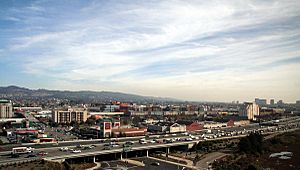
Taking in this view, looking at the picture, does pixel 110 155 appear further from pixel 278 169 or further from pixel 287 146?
pixel 287 146

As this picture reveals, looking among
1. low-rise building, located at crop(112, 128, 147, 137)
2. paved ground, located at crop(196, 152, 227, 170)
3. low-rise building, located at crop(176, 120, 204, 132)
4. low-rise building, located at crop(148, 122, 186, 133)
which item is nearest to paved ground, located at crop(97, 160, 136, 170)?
paved ground, located at crop(196, 152, 227, 170)

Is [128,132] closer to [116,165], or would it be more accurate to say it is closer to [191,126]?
[191,126]

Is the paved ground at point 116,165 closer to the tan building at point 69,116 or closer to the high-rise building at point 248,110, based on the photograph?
the tan building at point 69,116

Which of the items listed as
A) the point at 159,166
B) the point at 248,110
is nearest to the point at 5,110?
the point at 159,166

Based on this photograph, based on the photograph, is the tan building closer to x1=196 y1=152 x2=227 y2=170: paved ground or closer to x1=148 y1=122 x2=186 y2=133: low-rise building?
x1=148 y1=122 x2=186 y2=133: low-rise building

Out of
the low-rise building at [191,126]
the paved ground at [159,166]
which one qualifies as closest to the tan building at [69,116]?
the low-rise building at [191,126]

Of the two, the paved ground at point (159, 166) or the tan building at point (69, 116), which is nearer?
the paved ground at point (159, 166)
